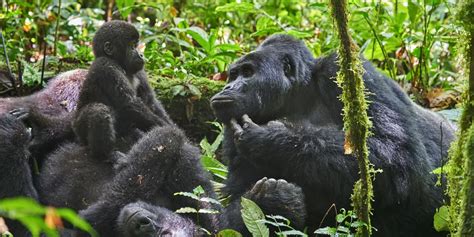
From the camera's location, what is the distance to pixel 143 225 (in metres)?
3.38

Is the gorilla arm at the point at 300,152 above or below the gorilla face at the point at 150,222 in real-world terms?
above

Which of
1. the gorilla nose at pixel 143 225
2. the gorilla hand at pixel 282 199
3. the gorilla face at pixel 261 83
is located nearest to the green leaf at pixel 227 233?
the gorilla nose at pixel 143 225

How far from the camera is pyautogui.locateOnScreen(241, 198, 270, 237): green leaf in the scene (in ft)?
11.5

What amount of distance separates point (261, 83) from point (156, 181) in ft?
4.35

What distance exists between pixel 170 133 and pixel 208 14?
462 cm

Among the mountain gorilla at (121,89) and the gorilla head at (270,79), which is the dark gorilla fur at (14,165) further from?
the gorilla head at (270,79)

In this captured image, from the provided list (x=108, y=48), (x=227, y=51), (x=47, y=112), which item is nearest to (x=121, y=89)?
(x=108, y=48)

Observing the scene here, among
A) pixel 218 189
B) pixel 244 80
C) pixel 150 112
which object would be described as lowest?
pixel 218 189

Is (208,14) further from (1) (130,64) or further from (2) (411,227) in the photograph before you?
(2) (411,227)

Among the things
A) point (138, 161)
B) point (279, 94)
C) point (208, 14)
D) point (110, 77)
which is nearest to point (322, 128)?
point (279, 94)

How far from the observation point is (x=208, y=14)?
857 cm

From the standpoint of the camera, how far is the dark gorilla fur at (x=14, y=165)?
407 centimetres

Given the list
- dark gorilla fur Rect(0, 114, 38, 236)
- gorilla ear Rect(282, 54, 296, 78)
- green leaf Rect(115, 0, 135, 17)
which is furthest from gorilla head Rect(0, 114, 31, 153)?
green leaf Rect(115, 0, 135, 17)

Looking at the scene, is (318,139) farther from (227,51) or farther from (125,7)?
(125,7)
